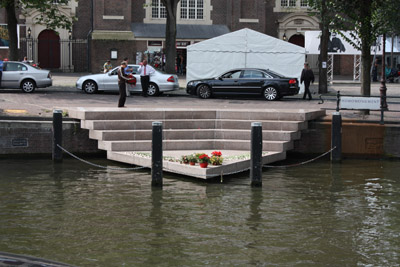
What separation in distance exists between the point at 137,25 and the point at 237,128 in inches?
1218

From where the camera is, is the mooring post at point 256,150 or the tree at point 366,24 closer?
the mooring post at point 256,150

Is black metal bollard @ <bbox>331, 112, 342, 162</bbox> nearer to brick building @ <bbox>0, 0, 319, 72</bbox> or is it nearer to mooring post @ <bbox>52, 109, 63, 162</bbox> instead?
mooring post @ <bbox>52, 109, 63, 162</bbox>

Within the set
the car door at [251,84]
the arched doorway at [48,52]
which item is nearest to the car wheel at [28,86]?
the car door at [251,84]

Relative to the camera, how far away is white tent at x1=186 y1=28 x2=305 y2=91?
1261 inches

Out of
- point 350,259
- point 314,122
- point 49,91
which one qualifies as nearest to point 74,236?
point 350,259

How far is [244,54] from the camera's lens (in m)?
32.1

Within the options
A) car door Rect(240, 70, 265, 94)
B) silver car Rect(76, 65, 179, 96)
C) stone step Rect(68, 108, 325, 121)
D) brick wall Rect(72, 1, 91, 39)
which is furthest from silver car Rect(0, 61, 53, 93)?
brick wall Rect(72, 1, 91, 39)

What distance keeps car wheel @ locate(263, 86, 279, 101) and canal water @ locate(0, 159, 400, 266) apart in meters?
11.5

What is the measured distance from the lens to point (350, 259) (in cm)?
975

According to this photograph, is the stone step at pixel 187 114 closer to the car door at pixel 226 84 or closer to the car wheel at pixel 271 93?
the car wheel at pixel 271 93

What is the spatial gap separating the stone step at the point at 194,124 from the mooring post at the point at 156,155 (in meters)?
3.93

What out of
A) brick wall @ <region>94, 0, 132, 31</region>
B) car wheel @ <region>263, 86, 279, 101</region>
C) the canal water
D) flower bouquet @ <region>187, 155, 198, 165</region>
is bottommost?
the canal water

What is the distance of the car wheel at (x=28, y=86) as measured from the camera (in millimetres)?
28969

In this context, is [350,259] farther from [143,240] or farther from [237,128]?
[237,128]
